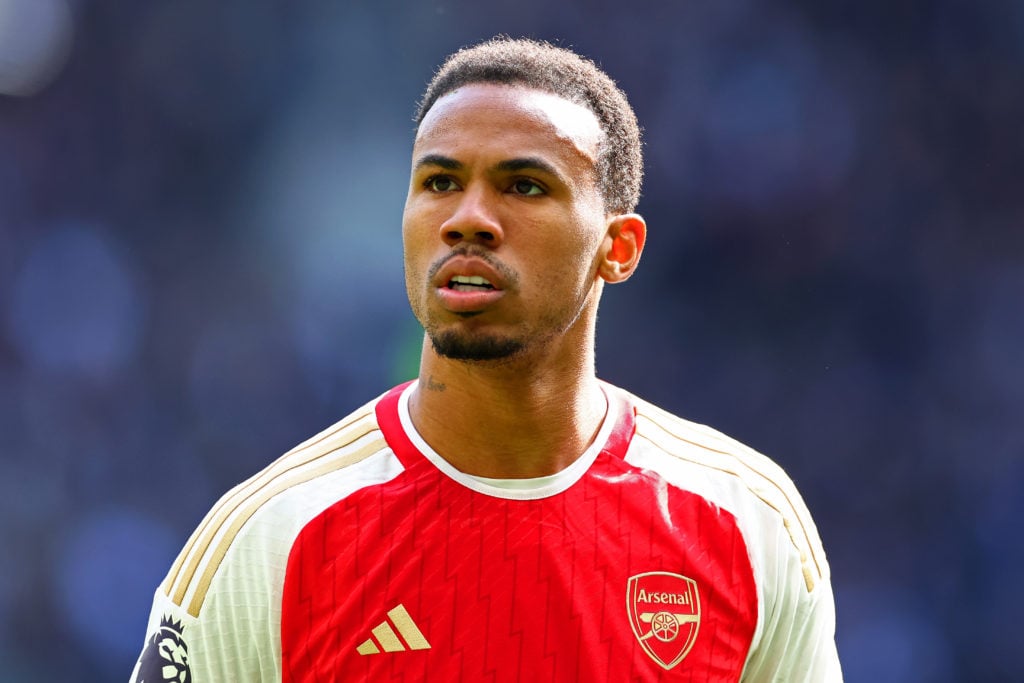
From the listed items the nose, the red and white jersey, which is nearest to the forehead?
the nose

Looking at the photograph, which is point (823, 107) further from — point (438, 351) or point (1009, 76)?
point (438, 351)

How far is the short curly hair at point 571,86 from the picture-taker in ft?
9.59

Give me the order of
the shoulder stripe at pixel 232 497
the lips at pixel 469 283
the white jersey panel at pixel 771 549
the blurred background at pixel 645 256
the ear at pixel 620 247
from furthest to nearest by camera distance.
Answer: the blurred background at pixel 645 256
the ear at pixel 620 247
the white jersey panel at pixel 771 549
the shoulder stripe at pixel 232 497
the lips at pixel 469 283

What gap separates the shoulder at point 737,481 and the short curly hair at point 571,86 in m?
0.61

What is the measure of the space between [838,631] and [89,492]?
14.0 ft

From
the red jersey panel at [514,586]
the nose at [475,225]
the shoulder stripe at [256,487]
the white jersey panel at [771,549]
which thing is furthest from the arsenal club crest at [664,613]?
the nose at [475,225]

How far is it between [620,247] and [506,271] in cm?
55

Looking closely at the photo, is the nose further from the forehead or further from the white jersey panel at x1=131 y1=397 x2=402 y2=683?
the white jersey panel at x1=131 y1=397 x2=402 y2=683

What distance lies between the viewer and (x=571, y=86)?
3.02 metres

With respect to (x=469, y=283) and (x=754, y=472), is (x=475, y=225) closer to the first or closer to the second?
(x=469, y=283)

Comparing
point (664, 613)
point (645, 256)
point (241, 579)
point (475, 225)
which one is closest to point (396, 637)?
point (241, 579)

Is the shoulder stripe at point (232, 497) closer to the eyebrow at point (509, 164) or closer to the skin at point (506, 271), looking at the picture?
the skin at point (506, 271)

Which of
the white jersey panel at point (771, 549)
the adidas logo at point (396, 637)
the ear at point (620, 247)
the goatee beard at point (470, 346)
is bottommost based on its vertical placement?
the adidas logo at point (396, 637)

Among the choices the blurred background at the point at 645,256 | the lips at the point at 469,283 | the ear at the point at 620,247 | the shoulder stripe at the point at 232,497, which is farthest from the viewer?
the blurred background at the point at 645,256
